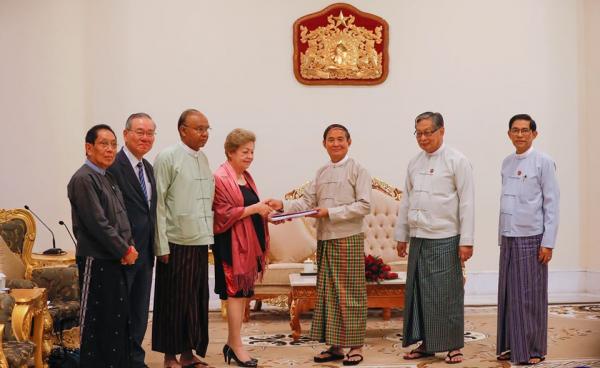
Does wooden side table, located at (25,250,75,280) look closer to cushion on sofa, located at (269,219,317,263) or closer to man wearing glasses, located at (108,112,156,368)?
man wearing glasses, located at (108,112,156,368)

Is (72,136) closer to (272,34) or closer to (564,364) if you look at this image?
(272,34)

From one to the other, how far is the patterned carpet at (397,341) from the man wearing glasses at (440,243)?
0.68 feet

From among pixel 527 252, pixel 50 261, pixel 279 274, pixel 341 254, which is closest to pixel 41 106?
pixel 50 261

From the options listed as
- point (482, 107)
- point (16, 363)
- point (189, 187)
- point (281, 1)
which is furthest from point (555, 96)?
point (16, 363)

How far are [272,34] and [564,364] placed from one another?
4.44m

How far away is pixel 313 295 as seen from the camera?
629 centimetres

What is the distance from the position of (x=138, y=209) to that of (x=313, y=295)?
2014mm

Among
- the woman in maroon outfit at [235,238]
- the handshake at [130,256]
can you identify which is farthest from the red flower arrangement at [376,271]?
the handshake at [130,256]

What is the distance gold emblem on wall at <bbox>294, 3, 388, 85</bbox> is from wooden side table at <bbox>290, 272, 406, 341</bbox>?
7.68 feet

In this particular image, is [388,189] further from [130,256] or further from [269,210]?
[130,256]

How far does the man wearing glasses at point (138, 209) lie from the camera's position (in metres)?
4.71

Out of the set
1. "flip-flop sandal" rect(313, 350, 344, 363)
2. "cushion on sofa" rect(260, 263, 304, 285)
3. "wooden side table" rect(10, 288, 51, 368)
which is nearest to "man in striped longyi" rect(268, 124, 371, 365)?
"flip-flop sandal" rect(313, 350, 344, 363)

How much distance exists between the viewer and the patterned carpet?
5.31 metres

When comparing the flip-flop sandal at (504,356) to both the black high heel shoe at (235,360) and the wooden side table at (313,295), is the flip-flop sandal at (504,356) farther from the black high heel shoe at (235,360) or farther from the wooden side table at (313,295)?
the black high heel shoe at (235,360)
